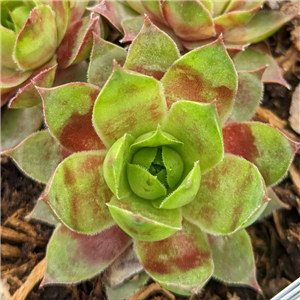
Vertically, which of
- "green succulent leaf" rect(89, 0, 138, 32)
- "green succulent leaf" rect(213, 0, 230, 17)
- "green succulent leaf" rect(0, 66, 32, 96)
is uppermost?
"green succulent leaf" rect(213, 0, 230, 17)

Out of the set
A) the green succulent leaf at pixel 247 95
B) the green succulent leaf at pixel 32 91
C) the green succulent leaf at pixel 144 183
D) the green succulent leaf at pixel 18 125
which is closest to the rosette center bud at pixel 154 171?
the green succulent leaf at pixel 144 183

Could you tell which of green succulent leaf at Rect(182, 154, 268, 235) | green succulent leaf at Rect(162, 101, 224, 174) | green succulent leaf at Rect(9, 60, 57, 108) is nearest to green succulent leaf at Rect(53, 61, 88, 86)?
green succulent leaf at Rect(9, 60, 57, 108)

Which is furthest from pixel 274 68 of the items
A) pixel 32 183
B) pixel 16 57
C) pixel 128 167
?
pixel 32 183

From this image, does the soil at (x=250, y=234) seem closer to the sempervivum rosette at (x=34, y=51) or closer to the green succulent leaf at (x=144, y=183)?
the sempervivum rosette at (x=34, y=51)

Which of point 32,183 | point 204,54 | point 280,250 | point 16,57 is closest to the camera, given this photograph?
point 204,54

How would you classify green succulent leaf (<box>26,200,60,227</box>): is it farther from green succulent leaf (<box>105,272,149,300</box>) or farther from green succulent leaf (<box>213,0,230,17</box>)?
green succulent leaf (<box>213,0,230,17</box>)

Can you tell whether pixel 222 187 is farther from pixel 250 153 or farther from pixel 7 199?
pixel 7 199
